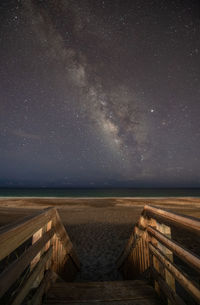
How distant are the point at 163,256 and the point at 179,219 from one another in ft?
2.31

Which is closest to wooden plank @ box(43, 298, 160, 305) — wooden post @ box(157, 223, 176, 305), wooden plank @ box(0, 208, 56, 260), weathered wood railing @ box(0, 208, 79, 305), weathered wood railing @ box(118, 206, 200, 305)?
weathered wood railing @ box(118, 206, 200, 305)

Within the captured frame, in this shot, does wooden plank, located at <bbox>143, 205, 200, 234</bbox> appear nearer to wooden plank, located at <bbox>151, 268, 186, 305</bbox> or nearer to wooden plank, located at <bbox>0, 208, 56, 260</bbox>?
wooden plank, located at <bbox>151, 268, 186, 305</bbox>

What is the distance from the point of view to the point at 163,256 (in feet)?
6.69

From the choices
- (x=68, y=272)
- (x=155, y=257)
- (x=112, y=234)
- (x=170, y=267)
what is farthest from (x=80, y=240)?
(x=170, y=267)

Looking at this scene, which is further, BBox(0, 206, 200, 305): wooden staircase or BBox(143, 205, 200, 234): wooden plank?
BBox(143, 205, 200, 234): wooden plank

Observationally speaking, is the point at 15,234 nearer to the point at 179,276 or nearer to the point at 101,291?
the point at 179,276

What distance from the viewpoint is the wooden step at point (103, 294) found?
Result: 2.24m

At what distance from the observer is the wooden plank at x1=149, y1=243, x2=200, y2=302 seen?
1.42 meters

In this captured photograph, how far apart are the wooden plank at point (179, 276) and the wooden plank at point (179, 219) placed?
19.9 inches

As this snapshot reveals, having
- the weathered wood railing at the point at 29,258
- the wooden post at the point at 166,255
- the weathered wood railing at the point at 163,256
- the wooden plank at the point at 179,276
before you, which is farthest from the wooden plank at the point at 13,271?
the wooden post at the point at 166,255

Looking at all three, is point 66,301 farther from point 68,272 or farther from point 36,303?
point 68,272

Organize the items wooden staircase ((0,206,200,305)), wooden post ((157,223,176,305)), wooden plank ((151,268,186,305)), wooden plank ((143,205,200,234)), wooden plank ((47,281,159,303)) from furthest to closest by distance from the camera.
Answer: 1. wooden plank ((47,281,159,303))
2. wooden post ((157,223,176,305))
3. wooden plank ((151,268,186,305))
4. wooden plank ((143,205,200,234))
5. wooden staircase ((0,206,200,305))

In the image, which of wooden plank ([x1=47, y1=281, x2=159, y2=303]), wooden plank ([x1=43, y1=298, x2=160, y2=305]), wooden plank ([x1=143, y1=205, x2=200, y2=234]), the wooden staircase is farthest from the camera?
wooden plank ([x1=47, y1=281, x2=159, y2=303])

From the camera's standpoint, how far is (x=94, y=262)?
16.9ft
